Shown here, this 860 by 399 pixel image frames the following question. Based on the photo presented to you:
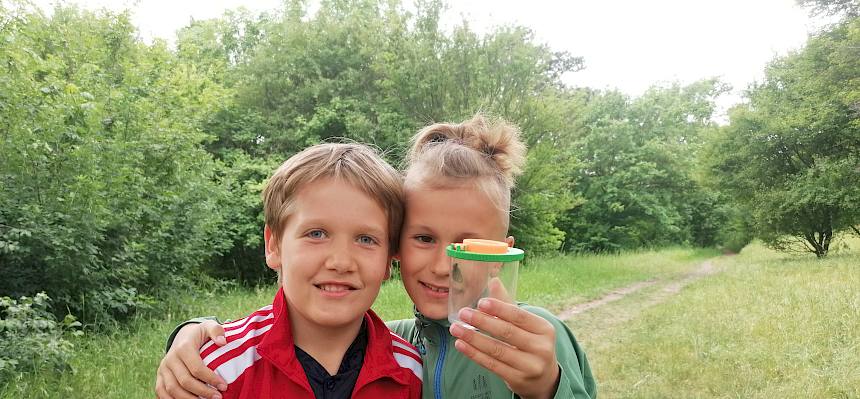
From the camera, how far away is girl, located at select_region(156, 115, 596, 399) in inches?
51.4

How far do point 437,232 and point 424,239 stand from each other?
6cm

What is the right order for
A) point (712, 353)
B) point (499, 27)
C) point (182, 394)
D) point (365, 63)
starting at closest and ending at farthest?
1. point (182, 394)
2. point (712, 353)
3. point (499, 27)
4. point (365, 63)

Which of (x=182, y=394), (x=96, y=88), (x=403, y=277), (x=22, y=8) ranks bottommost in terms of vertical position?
(x=182, y=394)

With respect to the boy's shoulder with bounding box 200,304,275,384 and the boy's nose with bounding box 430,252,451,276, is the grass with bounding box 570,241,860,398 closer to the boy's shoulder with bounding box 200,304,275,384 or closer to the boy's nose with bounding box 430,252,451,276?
the boy's nose with bounding box 430,252,451,276

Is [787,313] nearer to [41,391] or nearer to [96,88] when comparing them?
[41,391]

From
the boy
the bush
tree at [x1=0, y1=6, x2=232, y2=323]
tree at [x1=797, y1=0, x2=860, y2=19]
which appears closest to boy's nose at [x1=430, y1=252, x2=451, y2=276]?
the boy

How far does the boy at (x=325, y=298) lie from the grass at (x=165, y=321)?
3.09 metres

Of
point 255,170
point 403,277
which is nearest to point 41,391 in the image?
point 403,277

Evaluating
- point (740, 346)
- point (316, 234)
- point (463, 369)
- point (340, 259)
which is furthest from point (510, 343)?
point (740, 346)

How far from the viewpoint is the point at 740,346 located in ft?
19.1

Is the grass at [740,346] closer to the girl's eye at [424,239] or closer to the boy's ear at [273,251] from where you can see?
the girl's eye at [424,239]

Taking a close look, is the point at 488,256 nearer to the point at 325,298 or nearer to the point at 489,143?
the point at 325,298

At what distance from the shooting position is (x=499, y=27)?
1467 centimetres

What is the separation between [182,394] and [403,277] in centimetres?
74
